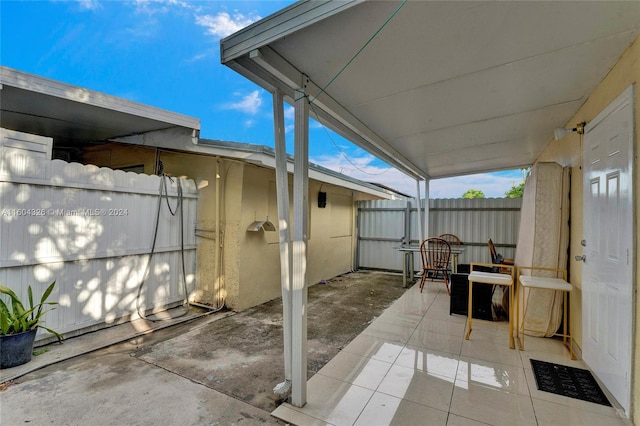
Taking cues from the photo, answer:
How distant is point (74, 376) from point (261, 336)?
164 centimetres

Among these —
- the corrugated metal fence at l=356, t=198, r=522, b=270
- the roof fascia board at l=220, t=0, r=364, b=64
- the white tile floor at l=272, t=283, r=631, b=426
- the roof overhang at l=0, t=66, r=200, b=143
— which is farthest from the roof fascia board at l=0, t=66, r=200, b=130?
the corrugated metal fence at l=356, t=198, r=522, b=270

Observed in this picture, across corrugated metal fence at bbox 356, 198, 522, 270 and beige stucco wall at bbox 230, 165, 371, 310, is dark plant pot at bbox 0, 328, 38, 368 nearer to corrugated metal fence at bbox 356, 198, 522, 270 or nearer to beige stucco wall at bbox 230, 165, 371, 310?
beige stucco wall at bbox 230, 165, 371, 310

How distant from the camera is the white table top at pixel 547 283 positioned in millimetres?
2684

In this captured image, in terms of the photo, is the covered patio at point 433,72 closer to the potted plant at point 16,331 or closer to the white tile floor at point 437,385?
the white tile floor at point 437,385

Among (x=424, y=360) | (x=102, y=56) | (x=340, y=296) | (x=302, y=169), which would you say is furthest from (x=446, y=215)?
(x=102, y=56)

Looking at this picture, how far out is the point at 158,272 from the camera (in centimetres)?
404

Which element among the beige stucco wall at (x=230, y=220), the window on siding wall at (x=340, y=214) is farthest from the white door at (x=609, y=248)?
the window on siding wall at (x=340, y=214)

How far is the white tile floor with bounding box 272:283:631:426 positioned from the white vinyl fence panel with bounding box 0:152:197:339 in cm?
272

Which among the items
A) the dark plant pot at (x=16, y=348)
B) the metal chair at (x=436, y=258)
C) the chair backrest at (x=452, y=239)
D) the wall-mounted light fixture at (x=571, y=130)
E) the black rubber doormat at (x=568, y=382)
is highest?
the wall-mounted light fixture at (x=571, y=130)

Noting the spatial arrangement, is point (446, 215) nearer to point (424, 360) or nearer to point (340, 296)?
point (340, 296)

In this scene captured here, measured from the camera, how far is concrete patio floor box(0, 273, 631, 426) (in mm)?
1919

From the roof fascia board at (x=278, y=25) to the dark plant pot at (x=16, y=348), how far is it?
2.92m

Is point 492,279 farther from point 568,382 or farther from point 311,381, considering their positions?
point 311,381

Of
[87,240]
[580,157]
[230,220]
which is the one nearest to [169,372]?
[87,240]
